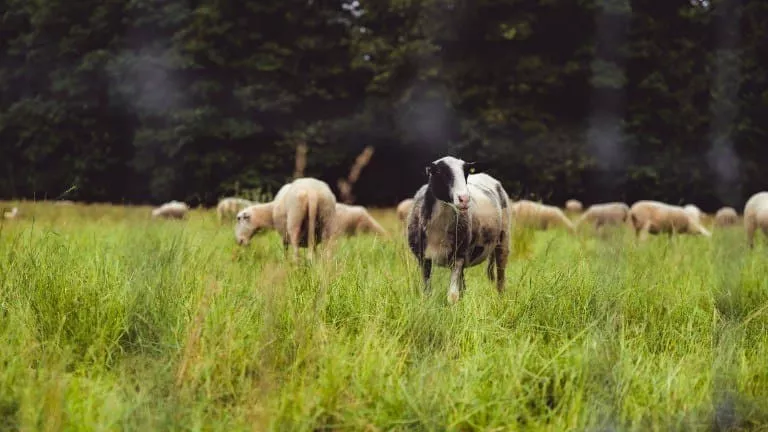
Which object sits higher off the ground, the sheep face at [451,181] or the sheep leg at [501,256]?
the sheep face at [451,181]

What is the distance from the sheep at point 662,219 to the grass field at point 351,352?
8.53m

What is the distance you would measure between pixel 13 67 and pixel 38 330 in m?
21.9

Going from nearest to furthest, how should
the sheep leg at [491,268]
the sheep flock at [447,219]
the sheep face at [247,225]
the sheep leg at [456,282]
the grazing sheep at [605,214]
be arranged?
the sheep leg at [456,282]
the sheep flock at [447,219]
the sheep leg at [491,268]
the sheep face at [247,225]
the grazing sheep at [605,214]

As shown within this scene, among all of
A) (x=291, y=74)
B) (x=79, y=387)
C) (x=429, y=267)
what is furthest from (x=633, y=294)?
(x=291, y=74)

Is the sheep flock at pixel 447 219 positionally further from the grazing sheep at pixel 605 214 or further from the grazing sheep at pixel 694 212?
the grazing sheep at pixel 694 212

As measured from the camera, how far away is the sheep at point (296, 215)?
8445mm

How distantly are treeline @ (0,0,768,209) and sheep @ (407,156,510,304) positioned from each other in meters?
13.1

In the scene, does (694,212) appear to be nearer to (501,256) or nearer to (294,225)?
(294,225)

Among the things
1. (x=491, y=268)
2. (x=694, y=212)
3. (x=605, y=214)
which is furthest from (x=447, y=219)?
(x=694, y=212)

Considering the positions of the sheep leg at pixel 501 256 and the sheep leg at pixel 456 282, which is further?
the sheep leg at pixel 501 256

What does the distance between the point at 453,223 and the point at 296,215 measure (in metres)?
3.20

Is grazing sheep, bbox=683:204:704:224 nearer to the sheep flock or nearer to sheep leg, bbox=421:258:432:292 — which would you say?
the sheep flock

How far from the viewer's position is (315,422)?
2998 mm

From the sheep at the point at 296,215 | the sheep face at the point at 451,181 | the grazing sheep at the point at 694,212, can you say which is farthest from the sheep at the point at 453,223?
the grazing sheep at the point at 694,212
